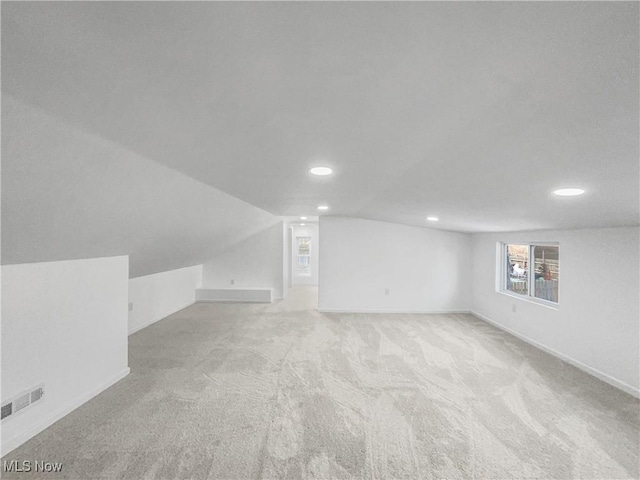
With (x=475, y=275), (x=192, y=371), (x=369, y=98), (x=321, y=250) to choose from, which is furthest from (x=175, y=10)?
(x=475, y=275)

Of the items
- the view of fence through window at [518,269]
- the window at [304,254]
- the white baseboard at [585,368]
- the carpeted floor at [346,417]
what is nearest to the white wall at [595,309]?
the white baseboard at [585,368]

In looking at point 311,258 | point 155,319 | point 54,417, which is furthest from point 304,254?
point 54,417

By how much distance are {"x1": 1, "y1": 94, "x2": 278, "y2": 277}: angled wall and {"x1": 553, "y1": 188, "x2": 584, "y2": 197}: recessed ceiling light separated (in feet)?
8.21

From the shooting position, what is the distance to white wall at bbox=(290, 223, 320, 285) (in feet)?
34.3

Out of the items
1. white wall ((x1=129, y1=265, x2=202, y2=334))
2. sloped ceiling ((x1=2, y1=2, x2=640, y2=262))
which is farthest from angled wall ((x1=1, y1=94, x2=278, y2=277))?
white wall ((x1=129, y1=265, x2=202, y2=334))

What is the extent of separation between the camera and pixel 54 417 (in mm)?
2459

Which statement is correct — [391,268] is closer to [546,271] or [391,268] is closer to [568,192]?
[546,271]

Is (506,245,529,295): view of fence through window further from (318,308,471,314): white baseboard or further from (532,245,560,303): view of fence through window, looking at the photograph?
(318,308,471,314): white baseboard

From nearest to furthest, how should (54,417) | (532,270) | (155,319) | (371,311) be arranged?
(54,417) → (532,270) → (155,319) → (371,311)

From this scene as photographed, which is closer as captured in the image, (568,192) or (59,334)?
(568,192)

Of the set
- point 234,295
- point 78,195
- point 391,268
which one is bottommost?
point 234,295

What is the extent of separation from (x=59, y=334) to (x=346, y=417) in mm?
2515

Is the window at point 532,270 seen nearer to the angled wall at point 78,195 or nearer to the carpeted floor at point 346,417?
the carpeted floor at point 346,417

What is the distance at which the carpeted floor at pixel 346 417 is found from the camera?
6.62ft
